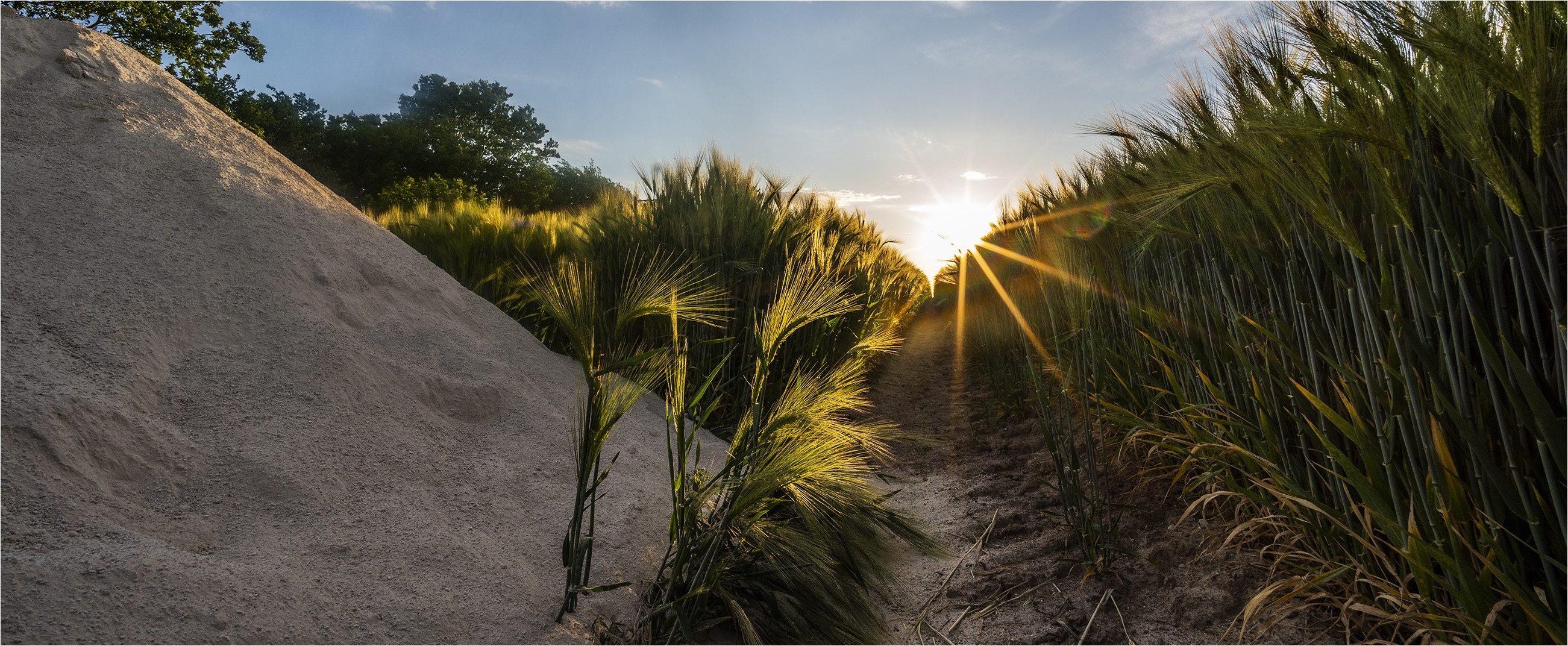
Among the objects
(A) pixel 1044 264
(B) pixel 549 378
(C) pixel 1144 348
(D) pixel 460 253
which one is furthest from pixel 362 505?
(D) pixel 460 253

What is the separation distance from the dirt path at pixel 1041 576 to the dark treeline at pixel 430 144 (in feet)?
72.6

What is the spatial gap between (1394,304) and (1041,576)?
1176 mm

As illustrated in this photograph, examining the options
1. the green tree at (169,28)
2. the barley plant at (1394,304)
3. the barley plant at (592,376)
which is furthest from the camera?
the green tree at (169,28)

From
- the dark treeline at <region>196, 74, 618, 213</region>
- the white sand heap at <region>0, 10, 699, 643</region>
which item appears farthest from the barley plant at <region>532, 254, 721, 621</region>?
the dark treeline at <region>196, 74, 618, 213</region>

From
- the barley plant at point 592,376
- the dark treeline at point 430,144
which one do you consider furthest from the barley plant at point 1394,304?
the dark treeline at point 430,144

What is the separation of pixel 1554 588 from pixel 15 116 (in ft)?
13.2

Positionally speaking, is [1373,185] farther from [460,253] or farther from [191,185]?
[460,253]

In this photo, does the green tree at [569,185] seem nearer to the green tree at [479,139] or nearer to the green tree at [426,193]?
the green tree at [479,139]

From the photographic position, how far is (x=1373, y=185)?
1.37 metres

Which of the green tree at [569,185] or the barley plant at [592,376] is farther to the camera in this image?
the green tree at [569,185]

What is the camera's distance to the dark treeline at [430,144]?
23.6m

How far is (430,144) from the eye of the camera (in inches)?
992

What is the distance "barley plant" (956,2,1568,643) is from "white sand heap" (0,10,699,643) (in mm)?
1684

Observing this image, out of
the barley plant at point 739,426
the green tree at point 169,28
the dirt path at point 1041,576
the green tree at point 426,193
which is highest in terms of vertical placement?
the green tree at point 169,28
